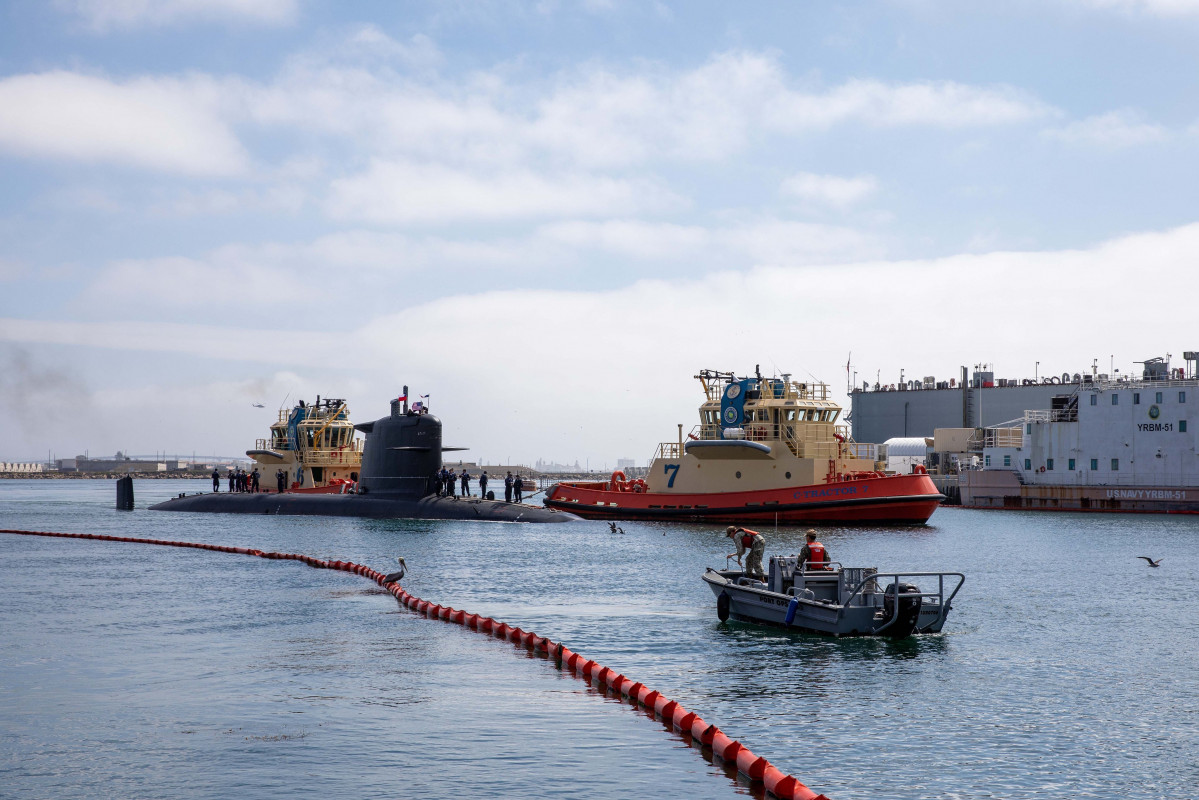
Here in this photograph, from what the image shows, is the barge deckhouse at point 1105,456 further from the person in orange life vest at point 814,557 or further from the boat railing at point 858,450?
the person in orange life vest at point 814,557

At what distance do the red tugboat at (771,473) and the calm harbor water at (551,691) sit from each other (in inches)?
665

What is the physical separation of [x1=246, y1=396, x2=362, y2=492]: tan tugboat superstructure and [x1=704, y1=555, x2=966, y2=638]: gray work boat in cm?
4635

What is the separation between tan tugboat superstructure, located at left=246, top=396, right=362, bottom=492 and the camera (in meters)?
65.6

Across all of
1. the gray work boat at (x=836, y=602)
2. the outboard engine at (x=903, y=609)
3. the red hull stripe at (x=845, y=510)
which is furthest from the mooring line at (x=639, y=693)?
the red hull stripe at (x=845, y=510)

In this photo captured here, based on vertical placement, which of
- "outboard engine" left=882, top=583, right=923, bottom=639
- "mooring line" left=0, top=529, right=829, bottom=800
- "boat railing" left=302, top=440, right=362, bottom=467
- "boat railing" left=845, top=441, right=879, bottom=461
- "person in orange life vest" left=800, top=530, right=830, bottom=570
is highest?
"boat railing" left=845, top=441, right=879, bottom=461

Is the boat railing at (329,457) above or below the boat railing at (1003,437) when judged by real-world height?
below

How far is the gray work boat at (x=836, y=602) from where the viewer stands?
65.6 ft

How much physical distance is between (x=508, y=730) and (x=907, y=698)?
6.02 metres

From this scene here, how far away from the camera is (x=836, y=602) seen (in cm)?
2097

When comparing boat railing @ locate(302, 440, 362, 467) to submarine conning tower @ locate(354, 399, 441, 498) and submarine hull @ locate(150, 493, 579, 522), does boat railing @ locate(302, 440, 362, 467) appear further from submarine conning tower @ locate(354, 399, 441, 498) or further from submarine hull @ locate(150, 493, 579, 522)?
submarine conning tower @ locate(354, 399, 441, 498)

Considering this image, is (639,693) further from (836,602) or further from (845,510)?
(845,510)

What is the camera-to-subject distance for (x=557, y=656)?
59.6 ft

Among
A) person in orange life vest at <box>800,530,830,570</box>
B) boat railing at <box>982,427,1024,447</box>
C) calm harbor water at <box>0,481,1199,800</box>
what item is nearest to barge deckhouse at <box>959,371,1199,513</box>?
boat railing at <box>982,427,1024,447</box>

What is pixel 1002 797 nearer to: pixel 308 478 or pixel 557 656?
pixel 557 656
